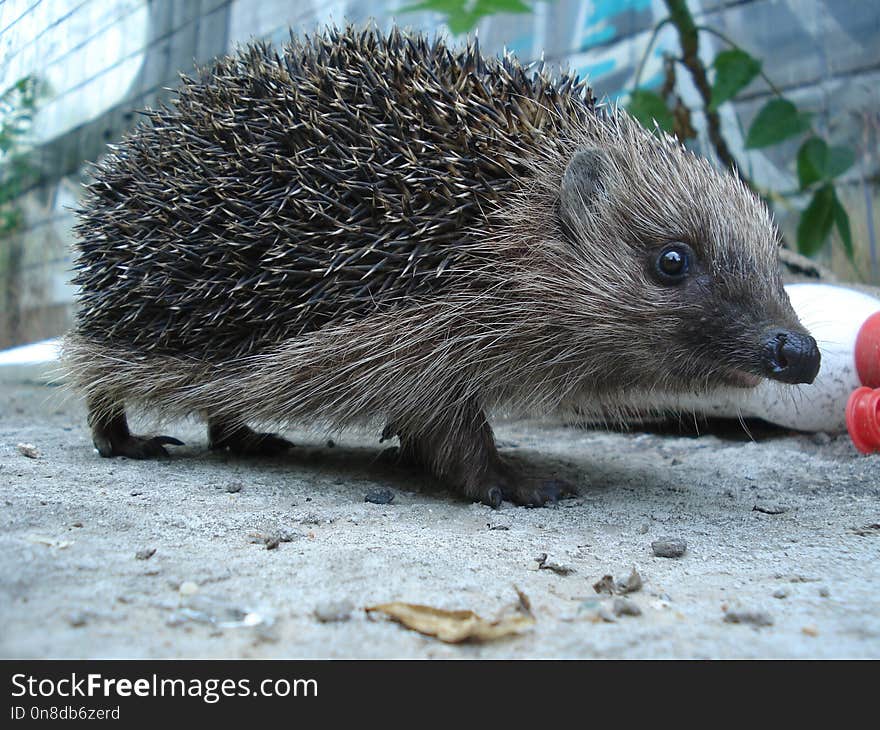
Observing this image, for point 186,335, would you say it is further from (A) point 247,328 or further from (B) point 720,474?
(B) point 720,474

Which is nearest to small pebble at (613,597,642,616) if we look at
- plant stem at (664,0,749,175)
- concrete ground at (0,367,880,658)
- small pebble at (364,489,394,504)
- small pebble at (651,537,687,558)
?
concrete ground at (0,367,880,658)

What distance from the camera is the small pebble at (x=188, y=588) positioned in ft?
7.78

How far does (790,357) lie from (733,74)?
4525mm

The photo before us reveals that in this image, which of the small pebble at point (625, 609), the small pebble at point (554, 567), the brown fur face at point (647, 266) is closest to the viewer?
the small pebble at point (625, 609)

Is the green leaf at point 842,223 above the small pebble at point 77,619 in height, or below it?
above

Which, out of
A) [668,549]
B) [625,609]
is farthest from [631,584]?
[668,549]

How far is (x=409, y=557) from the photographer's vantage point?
2.88m

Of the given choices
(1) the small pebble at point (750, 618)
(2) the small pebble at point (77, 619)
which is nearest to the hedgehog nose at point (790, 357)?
(1) the small pebble at point (750, 618)

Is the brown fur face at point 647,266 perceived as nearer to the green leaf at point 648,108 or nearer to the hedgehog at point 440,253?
the hedgehog at point 440,253

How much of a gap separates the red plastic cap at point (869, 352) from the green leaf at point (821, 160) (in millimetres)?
2486

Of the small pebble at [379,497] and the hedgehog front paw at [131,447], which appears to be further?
the hedgehog front paw at [131,447]

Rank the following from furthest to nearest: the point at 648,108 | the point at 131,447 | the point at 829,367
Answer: the point at 648,108
the point at 829,367
the point at 131,447

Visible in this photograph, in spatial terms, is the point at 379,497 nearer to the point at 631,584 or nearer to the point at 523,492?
the point at 523,492

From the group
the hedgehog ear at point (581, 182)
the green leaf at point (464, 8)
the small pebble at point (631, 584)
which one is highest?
the green leaf at point (464, 8)
